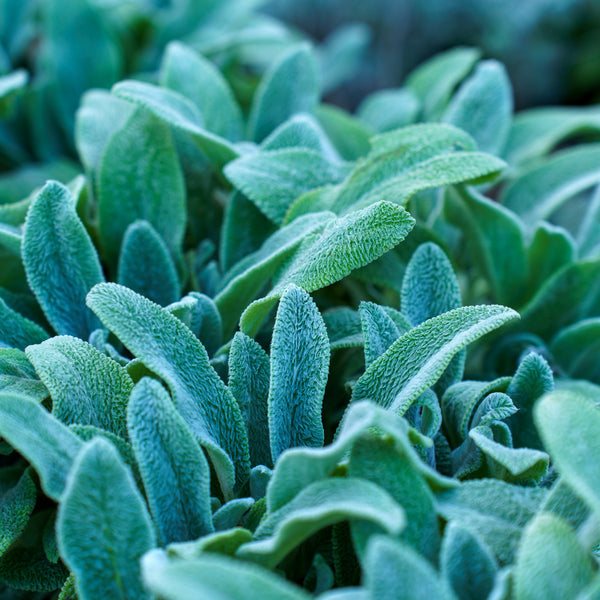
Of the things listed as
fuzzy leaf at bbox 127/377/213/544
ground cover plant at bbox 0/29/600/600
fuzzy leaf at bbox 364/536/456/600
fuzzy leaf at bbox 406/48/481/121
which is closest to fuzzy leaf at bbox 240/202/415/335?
ground cover plant at bbox 0/29/600/600

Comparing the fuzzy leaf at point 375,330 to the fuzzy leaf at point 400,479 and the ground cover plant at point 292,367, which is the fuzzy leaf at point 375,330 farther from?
the fuzzy leaf at point 400,479

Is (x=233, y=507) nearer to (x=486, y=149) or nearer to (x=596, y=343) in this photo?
(x=596, y=343)

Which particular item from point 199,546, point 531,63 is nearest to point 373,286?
point 199,546

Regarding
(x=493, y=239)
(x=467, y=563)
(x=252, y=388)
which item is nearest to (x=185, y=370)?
(x=252, y=388)

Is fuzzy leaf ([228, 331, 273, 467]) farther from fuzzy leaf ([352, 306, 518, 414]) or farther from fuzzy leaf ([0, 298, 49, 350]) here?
fuzzy leaf ([0, 298, 49, 350])

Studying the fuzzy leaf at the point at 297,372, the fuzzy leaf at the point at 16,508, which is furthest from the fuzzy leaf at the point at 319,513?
the fuzzy leaf at the point at 16,508
